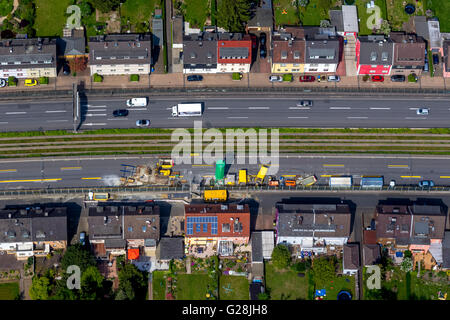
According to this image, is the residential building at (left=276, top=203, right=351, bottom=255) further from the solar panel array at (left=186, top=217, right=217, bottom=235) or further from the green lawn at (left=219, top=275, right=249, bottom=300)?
the solar panel array at (left=186, top=217, right=217, bottom=235)

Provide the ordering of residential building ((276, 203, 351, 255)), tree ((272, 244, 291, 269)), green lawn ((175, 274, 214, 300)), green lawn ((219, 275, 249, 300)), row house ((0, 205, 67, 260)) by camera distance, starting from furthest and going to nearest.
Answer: residential building ((276, 203, 351, 255)), green lawn ((175, 274, 214, 300)), green lawn ((219, 275, 249, 300)), row house ((0, 205, 67, 260)), tree ((272, 244, 291, 269))

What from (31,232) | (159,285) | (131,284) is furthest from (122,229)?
(31,232)

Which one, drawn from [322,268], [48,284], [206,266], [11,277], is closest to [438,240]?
[322,268]

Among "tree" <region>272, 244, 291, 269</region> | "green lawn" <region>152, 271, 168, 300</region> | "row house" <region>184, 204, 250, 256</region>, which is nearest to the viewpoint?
"tree" <region>272, 244, 291, 269</region>

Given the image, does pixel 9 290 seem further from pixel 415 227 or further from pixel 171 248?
pixel 415 227

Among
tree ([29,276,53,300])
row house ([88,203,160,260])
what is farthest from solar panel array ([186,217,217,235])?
tree ([29,276,53,300])

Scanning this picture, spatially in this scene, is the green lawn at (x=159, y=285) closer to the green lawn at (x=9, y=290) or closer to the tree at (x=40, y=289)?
the tree at (x=40, y=289)
